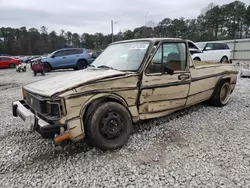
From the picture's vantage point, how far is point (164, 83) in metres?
3.54

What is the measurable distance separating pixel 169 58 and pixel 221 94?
2.20m

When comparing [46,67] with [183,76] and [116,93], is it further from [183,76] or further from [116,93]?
[116,93]

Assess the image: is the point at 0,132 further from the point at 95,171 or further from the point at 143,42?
the point at 143,42

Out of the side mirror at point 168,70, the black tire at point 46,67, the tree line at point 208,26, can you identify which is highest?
the tree line at point 208,26

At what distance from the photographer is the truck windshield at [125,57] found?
3.41 metres

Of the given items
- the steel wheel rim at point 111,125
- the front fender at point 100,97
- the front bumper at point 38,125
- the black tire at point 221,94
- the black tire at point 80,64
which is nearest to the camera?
the front bumper at point 38,125

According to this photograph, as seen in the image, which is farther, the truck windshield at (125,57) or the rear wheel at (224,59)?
the rear wheel at (224,59)

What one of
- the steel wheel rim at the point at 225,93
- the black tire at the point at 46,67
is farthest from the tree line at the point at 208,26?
the steel wheel rim at the point at 225,93

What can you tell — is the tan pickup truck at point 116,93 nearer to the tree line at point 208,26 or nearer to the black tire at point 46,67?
the black tire at point 46,67

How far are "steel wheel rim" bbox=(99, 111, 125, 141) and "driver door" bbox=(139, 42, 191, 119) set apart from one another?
49 centimetres

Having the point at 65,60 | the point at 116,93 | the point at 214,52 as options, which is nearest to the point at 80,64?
the point at 65,60

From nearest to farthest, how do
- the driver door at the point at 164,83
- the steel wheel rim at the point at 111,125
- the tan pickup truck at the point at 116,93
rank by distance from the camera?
the tan pickup truck at the point at 116,93 → the steel wheel rim at the point at 111,125 → the driver door at the point at 164,83

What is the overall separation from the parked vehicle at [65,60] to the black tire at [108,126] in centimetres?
1213

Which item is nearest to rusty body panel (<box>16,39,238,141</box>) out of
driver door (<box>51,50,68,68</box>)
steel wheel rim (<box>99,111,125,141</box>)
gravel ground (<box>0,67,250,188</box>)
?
A: steel wheel rim (<box>99,111,125,141</box>)
